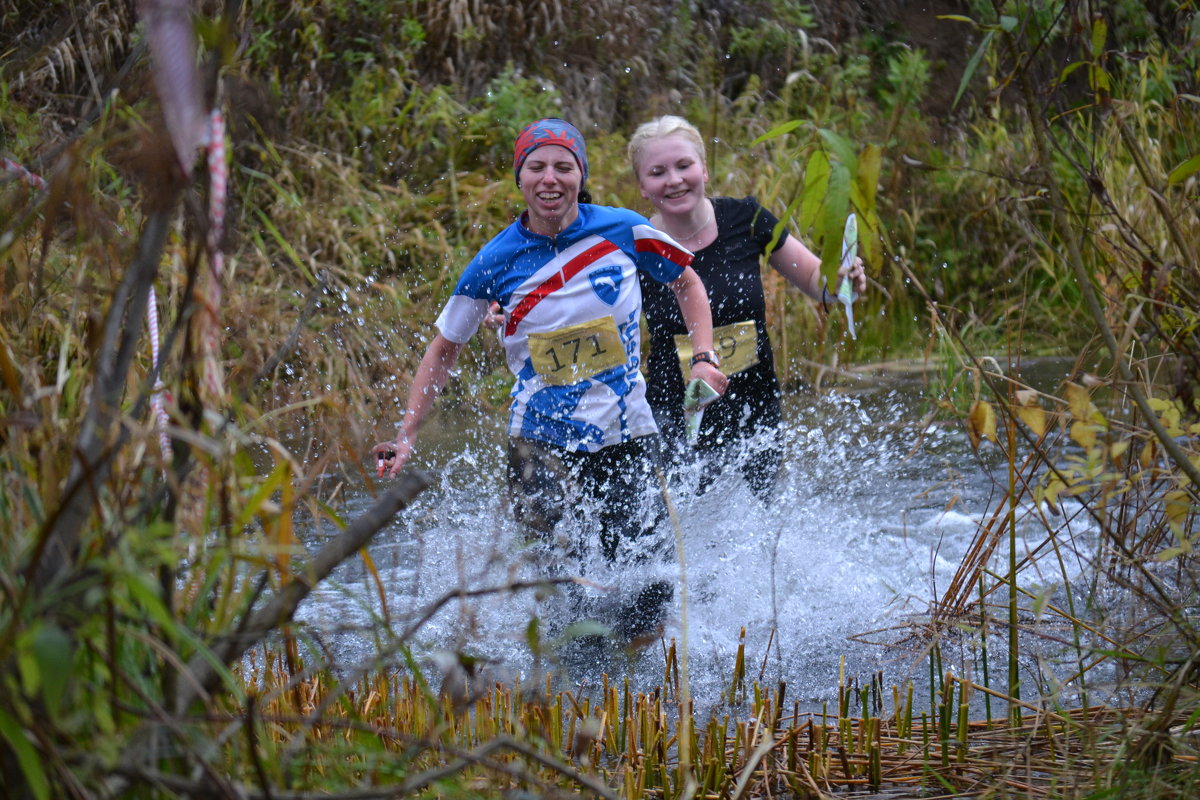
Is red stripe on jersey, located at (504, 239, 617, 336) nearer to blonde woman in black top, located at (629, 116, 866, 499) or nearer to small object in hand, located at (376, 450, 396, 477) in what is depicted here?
blonde woman in black top, located at (629, 116, 866, 499)

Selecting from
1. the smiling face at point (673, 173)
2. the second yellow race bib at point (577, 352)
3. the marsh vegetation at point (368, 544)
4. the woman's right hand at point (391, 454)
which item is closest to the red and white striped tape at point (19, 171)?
the marsh vegetation at point (368, 544)

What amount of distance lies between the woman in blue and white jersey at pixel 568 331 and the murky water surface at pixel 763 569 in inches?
12.6

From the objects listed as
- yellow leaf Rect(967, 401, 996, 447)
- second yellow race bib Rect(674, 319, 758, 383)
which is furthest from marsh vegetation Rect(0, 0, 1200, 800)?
second yellow race bib Rect(674, 319, 758, 383)

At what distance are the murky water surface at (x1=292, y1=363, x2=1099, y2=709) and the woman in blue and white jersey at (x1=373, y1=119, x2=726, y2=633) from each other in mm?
321

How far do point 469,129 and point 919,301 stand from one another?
152 inches

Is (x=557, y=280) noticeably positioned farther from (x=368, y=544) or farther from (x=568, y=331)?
(x=368, y=544)

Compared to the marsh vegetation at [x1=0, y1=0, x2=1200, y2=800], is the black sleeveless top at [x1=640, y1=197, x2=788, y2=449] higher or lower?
higher

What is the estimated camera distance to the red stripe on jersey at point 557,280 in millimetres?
4172

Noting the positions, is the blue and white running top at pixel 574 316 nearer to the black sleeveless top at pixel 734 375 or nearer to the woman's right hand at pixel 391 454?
the black sleeveless top at pixel 734 375

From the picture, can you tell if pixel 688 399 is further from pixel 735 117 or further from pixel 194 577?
pixel 735 117

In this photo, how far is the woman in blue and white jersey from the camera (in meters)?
4.11

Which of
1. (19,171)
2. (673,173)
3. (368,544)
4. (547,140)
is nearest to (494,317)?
(547,140)

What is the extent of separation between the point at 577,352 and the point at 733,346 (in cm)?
81

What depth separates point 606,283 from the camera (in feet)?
13.7
